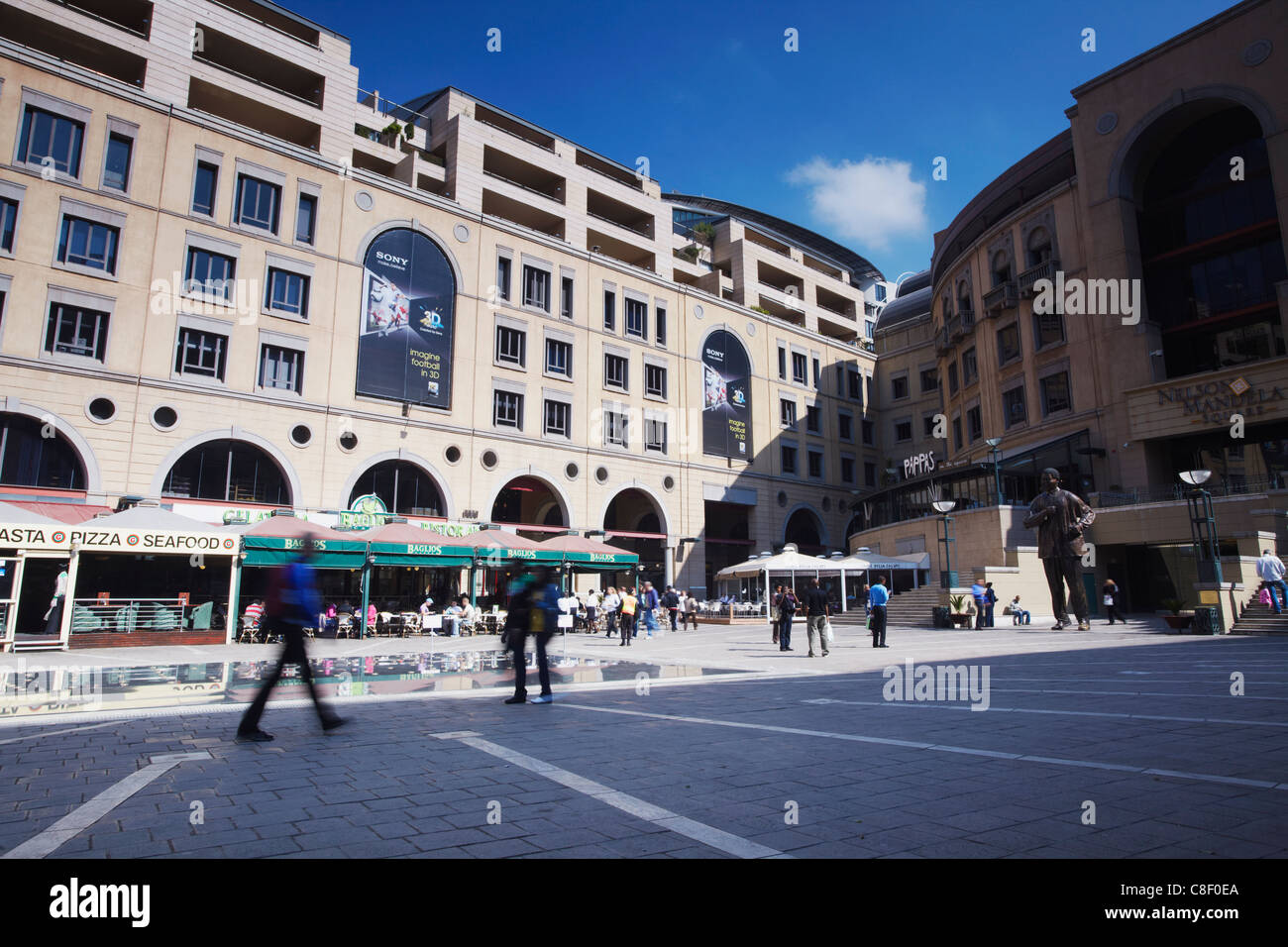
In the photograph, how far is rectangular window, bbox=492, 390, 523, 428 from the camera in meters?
34.7

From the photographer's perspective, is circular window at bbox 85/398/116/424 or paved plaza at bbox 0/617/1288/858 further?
circular window at bbox 85/398/116/424

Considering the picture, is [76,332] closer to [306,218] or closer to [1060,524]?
[306,218]

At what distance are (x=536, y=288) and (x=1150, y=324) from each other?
2840 cm

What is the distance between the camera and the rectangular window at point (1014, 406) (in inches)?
1533

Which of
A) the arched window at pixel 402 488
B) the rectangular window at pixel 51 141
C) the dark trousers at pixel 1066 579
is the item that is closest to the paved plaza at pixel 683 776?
the dark trousers at pixel 1066 579

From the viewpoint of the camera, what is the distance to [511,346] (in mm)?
35625

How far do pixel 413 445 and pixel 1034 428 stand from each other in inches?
1191

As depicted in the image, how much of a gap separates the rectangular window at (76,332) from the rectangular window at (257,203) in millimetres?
6333

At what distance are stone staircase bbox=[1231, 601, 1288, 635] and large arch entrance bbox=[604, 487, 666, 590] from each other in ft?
81.7

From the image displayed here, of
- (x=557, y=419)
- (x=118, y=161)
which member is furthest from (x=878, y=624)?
(x=118, y=161)

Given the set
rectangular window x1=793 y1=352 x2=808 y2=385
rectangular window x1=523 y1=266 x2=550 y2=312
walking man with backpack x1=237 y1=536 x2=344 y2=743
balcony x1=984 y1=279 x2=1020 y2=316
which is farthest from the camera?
rectangular window x1=793 y1=352 x2=808 y2=385

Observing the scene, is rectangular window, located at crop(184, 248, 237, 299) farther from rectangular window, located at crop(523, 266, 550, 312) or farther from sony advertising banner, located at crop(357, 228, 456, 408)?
rectangular window, located at crop(523, 266, 550, 312)

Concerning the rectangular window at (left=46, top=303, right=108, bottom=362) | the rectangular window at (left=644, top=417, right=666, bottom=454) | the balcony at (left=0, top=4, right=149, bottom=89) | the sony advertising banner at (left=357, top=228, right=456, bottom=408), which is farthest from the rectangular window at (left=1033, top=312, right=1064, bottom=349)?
the balcony at (left=0, top=4, right=149, bottom=89)

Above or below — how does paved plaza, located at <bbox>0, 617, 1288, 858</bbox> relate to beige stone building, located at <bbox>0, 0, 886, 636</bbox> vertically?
below
